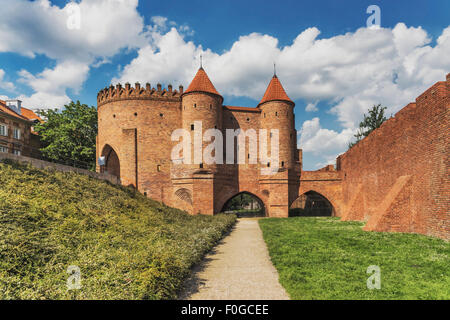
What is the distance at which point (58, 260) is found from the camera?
5.39 m

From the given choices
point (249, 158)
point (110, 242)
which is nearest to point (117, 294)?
point (110, 242)

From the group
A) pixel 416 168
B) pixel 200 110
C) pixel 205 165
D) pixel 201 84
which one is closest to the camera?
pixel 416 168

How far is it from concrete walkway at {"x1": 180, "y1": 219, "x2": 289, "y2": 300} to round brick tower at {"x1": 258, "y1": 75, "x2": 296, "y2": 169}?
1748cm

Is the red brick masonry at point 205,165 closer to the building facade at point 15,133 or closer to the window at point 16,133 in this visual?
the building facade at point 15,133

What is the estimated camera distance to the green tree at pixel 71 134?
26311 mm

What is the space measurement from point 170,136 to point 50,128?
14.1 m

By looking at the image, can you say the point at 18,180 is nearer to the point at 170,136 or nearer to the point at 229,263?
the point at 229,263

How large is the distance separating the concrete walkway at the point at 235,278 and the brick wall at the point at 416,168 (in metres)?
6.76

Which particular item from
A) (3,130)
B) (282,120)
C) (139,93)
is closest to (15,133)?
(3,130)

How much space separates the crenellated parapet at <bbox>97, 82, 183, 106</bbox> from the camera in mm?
24547

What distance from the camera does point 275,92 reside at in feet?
87.2

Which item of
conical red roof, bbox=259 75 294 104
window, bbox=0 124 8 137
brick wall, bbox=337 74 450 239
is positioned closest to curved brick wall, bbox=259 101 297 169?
conical red roof, bbox=259 75 294 104

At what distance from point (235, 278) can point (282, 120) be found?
21.6 m

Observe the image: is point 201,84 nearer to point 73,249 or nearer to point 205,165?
point 205,165
